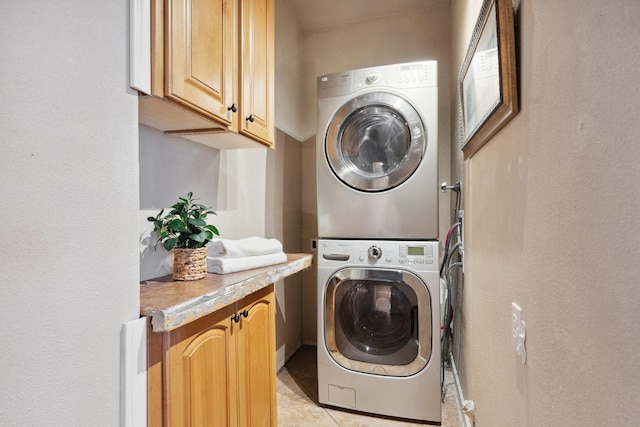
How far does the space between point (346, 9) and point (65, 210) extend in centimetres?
263

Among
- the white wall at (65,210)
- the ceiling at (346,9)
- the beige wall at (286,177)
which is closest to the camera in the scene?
the white wall at (65,210)

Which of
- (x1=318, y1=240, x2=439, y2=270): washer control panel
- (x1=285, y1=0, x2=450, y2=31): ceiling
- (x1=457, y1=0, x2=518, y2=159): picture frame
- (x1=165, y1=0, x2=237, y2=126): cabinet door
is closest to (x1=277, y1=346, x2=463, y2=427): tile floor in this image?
(x1=318, y1=240, x2=439, y2=270): washer control panel

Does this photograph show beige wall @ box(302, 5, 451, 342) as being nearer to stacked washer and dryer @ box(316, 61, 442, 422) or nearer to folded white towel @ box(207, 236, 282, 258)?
stacked washer and dryer @ box(316, 61, 442, 422)

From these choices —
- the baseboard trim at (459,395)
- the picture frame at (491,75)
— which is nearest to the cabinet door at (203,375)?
the picture frame at (491,75)

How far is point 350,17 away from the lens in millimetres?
2666

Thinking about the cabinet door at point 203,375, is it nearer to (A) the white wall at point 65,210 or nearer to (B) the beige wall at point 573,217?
(A) the white wall at point 65,210

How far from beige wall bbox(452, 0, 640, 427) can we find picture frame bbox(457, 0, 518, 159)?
3 centimetres

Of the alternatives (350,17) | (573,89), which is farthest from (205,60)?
(350,17)

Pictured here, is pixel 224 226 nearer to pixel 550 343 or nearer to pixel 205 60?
pixel 205 60

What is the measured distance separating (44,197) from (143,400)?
0.52 metres

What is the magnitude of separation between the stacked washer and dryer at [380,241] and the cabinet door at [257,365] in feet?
1.95

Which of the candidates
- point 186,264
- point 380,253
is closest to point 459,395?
point 380,253

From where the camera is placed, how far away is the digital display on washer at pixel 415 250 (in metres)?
1.80

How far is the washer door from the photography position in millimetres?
1802
